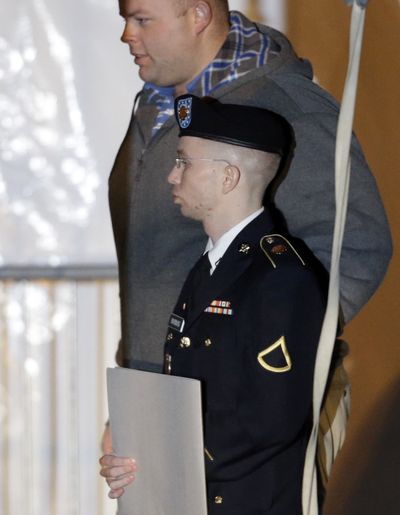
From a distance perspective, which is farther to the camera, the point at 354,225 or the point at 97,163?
the point at 97,163

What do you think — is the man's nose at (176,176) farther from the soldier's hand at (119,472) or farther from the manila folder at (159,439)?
the soldier's hand at (119,472)

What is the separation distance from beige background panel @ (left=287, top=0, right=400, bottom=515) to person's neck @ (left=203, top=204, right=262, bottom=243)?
93 centimetres

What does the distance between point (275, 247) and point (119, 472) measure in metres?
0.34

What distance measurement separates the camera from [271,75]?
1.59m

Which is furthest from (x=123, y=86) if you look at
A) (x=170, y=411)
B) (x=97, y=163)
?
(x=170, y=411)

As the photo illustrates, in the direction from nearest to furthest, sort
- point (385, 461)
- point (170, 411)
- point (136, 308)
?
point (170, 411)
point (136, 308)
point (385, 461)

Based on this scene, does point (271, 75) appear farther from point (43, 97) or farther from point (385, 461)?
point (385, 461)

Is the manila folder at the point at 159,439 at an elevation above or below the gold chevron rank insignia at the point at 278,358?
below

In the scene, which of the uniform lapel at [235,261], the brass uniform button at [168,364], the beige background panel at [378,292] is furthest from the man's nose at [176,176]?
the beige background panel at [378,292]

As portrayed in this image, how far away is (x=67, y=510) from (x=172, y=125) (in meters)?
1.09

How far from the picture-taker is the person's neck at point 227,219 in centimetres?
133

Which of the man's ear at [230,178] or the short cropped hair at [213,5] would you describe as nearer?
the man's ear at [230,178]

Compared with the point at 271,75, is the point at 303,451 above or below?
below

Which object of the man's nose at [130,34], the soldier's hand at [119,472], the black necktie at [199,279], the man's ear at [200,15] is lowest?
the soldier's hand at [119,472]
